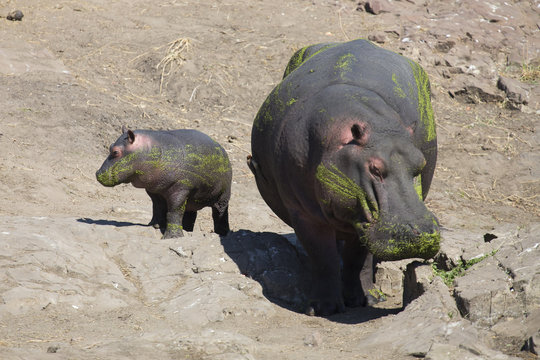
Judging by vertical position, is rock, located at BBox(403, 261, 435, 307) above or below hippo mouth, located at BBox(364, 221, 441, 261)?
below

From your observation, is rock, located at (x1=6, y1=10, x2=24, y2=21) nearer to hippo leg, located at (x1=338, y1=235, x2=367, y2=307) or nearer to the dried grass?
the dried grass

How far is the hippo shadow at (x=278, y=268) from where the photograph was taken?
618 centimetres

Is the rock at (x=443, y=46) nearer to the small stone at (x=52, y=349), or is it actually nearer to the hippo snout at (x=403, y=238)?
the hippo snout at (x=403, y=238)

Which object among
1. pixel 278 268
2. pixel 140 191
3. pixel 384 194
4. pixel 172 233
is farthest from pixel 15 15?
pixel 384 194

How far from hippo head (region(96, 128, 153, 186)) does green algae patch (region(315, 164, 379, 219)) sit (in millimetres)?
3427

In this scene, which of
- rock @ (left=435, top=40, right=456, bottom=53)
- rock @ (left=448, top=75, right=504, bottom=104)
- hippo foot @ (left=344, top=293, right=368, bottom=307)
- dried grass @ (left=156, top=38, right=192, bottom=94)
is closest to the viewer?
hippo foot @ (left=344, top=293, right=368, bottom=307)

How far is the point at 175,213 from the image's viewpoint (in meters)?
8.16

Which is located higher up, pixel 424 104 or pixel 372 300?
pixel 424 104

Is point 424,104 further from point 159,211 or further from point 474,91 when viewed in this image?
point 474,91

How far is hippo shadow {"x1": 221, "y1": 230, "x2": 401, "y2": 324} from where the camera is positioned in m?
6.18

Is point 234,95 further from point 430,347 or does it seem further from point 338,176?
Result: point 430,347

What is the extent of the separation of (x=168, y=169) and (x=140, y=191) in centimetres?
302

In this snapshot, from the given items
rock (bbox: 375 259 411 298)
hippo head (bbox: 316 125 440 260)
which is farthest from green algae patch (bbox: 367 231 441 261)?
rock (bbox: 375 259 411 298)

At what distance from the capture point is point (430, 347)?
162 inches
